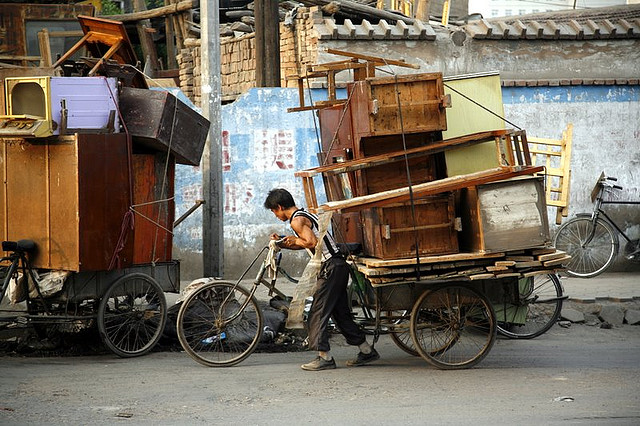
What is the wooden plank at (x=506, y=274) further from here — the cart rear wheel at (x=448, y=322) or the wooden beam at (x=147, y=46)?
the wooden beam at (x=147, y=46)

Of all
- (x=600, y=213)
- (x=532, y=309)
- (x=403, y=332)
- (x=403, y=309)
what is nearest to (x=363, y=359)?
(x=403, y=332)

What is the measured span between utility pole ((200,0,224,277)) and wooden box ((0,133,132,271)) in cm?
160

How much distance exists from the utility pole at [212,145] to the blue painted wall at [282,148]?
8.13 feet

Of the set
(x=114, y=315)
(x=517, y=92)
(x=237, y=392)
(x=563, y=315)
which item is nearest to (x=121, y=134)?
(x=114, y=315)

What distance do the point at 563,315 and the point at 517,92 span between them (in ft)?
13.2

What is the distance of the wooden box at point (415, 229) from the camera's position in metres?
7.92

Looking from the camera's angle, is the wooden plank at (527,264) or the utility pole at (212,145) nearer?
the wooden plank at (527,264)

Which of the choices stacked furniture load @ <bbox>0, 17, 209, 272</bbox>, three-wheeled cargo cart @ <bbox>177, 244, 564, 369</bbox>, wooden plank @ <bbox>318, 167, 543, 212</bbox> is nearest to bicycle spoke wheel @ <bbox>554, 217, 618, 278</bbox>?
three-wheeled cargo cart @ <bbox>177, 244, 564, 369</bbox>

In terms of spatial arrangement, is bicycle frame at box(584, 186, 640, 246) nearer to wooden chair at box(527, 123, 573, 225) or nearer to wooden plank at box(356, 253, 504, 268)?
wooden chair at box(527, 123, 573, 225)

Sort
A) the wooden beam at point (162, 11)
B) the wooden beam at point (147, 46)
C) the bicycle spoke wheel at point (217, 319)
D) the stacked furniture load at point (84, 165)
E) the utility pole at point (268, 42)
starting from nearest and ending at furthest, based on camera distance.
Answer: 1. the bicycle spoke wheel at point (217, 319)
2. the stacked furniture load at point (84, 165)
3. the utility pole at point (268, 42)
4. the wooden beam at point (162, 11)
5. the wooden beam at point (147, 46)

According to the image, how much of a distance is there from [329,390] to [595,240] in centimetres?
733

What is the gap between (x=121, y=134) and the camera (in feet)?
28.7

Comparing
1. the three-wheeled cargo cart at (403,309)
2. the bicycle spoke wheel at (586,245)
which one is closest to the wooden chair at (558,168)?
the bicycle spoke wheel at (586,245)

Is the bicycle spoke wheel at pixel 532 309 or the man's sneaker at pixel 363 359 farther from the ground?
the bicycle spoke wheel at pixel 532 309
